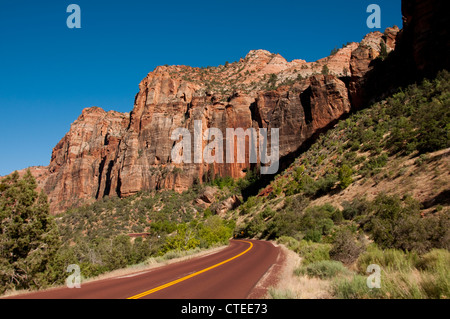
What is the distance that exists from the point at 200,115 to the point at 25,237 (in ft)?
233

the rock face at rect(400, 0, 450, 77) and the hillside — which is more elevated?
the rock face at rect(400, 0, 450, 77)

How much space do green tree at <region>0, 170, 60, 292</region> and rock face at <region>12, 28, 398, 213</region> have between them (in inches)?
2095

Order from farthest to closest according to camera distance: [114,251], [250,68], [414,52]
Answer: [250,68], [414,52], [114,251]

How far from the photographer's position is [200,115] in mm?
82188

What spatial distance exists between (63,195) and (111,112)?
158 ft

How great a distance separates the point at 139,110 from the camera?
95.2 metres

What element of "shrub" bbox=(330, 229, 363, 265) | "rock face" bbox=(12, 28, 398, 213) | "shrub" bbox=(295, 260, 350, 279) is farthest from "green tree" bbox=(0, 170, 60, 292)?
"rock face" bbox=(12, 28, 398, 213)

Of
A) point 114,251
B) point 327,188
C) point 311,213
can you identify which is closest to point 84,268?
point 114,251

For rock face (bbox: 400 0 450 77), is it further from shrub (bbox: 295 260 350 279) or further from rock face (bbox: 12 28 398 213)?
shrub (bbox: 295 260 350 279)

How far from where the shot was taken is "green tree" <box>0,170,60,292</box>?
12750 mm

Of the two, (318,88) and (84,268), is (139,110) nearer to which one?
(318,88)

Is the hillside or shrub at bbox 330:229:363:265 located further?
shrub at bbox 330:229:363:265

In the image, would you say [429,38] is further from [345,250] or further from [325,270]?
[325,270]
